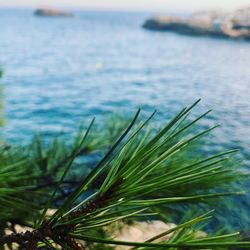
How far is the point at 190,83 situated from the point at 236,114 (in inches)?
247

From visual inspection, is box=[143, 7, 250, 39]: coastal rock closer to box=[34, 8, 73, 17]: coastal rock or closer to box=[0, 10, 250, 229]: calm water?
box=[0, 10, 250, 229]: calm water

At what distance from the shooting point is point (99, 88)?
11.4 metres

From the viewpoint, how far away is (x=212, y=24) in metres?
20.4

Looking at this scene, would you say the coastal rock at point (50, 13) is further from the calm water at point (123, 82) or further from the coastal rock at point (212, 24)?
the calm water at point (123, 82)

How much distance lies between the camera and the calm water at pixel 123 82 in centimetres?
698

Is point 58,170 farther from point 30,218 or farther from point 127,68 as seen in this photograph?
point 127,68

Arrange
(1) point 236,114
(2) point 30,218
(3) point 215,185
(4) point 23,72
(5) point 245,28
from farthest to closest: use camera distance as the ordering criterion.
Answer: (5) point 245,28 < (4) point 23,72 < (1) point 236,114 < (2) point 30,218 < (3) point 215,185

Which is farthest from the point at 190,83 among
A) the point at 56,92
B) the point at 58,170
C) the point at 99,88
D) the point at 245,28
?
the point at 58,170

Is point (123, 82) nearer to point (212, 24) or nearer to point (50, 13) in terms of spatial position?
point (212, 24)

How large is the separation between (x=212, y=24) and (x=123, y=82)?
1001cm

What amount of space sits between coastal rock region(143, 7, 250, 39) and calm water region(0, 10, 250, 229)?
47cm

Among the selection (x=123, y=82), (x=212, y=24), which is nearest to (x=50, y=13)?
(x=212, y=24)

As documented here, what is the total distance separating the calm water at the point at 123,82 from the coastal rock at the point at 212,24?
0.47 meters

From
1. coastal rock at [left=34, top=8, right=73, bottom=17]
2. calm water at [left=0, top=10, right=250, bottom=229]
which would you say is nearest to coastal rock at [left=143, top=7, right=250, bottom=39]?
calm water at [left=0, top=10, right=250, bottom=229]
